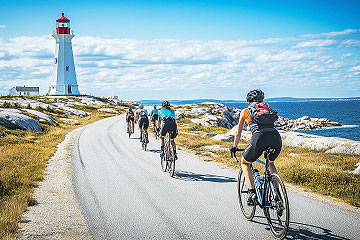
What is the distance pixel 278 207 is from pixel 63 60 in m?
81.3

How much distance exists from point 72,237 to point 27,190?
162 inches

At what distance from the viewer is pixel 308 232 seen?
5.64m

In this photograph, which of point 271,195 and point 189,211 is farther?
point 189,211

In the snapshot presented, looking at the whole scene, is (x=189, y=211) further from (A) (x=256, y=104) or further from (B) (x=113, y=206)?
(A) (x=256, y=104)

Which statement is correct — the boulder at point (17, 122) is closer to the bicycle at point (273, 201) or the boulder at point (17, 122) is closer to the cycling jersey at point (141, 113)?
the cycling jersey at point (141, 113)

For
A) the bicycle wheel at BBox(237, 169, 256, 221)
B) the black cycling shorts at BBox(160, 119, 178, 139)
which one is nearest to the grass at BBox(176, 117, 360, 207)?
the bicycle wheel at BBox(237, 169, 256, 221)

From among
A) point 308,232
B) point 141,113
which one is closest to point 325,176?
point 308,232

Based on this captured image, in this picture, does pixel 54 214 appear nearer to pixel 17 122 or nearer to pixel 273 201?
pixel 273 201

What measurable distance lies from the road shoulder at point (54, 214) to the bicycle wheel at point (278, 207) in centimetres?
340

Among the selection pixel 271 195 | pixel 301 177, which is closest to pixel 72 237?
pixel 271 195

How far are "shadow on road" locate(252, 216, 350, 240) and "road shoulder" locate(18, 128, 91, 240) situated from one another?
12.4ft

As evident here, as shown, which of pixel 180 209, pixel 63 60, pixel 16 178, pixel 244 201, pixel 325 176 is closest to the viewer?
pixel 244 201

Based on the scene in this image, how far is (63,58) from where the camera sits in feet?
257

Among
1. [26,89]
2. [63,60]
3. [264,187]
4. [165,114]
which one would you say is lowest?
[264,187]
